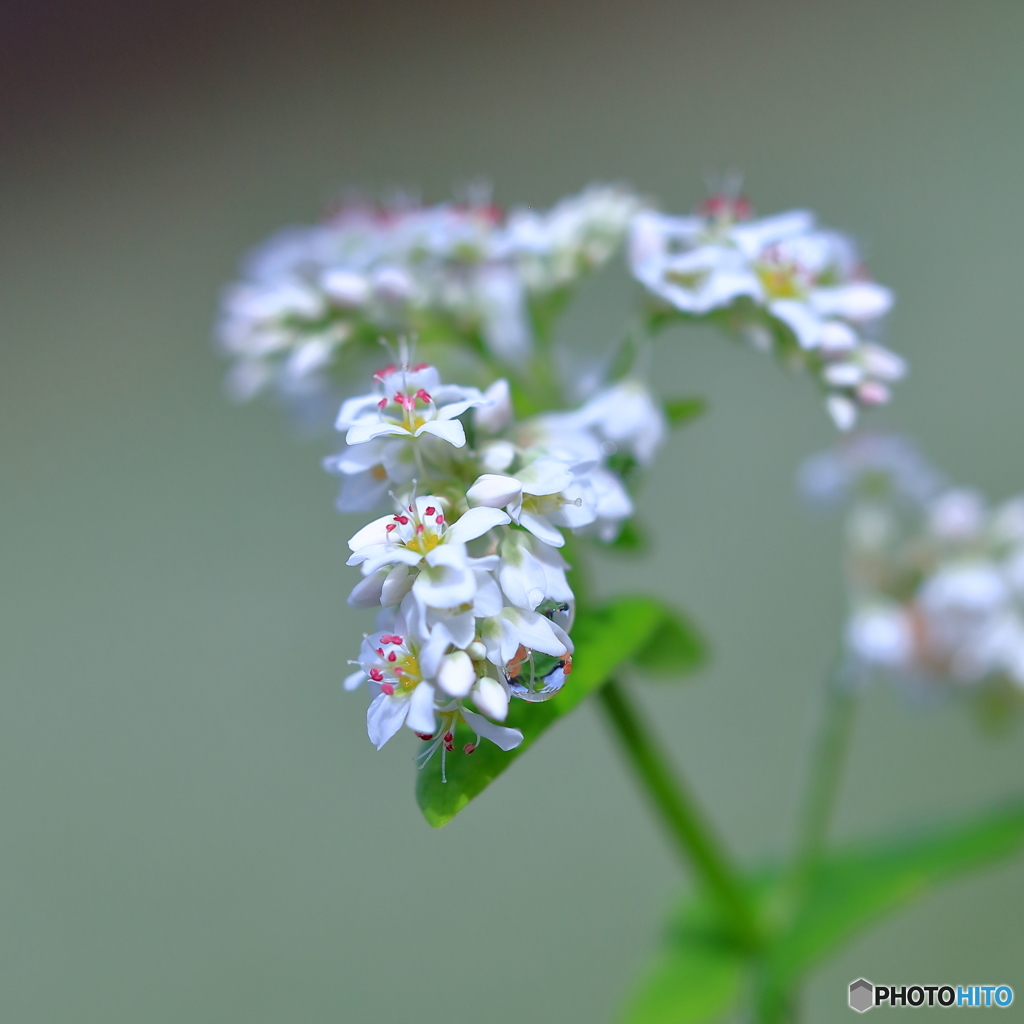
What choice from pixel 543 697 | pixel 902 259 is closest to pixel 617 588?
pixel 902 259

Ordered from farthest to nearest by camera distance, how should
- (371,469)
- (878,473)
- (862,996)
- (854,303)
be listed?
(878,473) < (862,996) < (854,303) < (371,469)

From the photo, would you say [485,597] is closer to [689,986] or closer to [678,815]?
[678,815]

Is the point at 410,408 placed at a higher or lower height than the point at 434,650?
higher

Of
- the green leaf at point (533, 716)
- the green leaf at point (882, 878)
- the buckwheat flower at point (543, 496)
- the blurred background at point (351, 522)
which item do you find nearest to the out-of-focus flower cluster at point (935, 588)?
the green leaf at point (882, 878)

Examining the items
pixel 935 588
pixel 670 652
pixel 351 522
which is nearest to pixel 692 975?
pixel 670 652

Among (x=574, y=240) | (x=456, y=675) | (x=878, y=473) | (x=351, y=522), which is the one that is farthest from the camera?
(x=351, y=522)

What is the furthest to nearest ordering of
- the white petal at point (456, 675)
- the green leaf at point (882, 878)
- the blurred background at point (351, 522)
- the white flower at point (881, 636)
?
the blurred background at point (351, 522) < the white flower at point (881, 636) < the green leaf at point (882, 878) < the white petal at point (456, 675)

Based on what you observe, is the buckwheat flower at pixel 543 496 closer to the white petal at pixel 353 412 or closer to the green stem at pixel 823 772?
the white petal at pixel 353 412
